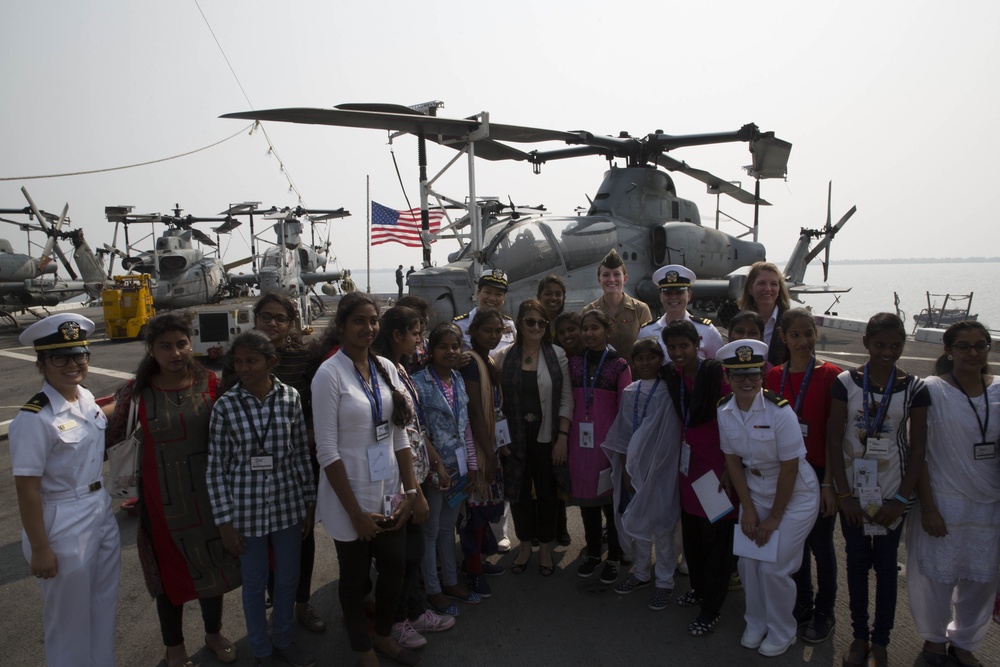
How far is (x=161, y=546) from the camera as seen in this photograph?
2.77m

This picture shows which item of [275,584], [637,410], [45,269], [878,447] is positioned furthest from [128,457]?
[45,269]

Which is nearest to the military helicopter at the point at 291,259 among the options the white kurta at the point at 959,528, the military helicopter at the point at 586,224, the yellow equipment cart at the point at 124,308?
the yellow equipment cart at the point at 124,308

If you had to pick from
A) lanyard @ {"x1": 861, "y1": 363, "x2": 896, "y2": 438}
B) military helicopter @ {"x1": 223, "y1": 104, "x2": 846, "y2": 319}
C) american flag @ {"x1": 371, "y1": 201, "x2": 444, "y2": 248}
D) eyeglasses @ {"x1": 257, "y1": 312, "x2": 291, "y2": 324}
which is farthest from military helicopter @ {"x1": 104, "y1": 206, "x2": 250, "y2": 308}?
lanyard @ {"x1": 861, "y1": 363, "x2": 896, "y2": 438}

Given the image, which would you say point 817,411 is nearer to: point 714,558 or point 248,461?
point 714,558

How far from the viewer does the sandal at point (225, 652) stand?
2945 millimetres

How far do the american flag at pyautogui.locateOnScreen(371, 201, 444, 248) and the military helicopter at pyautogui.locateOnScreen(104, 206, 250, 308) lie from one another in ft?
27.4

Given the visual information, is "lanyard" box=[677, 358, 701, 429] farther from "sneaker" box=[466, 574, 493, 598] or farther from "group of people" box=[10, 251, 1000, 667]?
"sneaker" box=[466, 574, 493, 598]

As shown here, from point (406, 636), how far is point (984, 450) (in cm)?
288

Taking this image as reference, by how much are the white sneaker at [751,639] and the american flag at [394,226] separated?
1631 centimetres

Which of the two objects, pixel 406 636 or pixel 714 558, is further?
pixel 714 558

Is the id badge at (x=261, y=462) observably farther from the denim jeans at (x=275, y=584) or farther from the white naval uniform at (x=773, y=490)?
the white naval uniform at (x=773, y=490)

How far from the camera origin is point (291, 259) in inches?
829

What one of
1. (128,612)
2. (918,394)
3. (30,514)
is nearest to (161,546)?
(30,514)

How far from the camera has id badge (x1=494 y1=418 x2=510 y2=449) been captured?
3.65 metres
